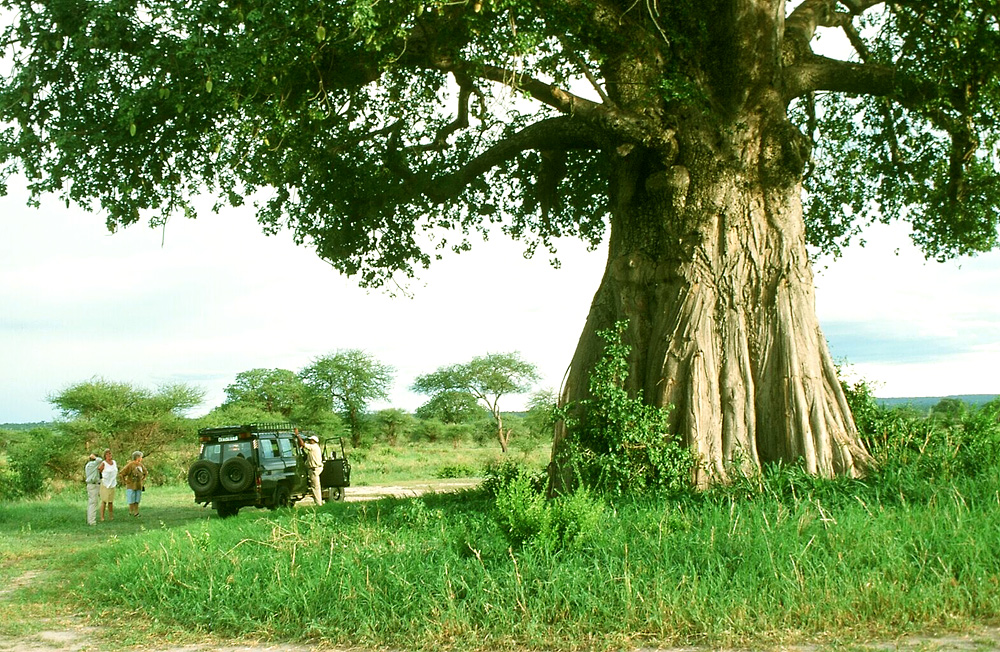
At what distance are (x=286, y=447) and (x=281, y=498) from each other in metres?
1.22

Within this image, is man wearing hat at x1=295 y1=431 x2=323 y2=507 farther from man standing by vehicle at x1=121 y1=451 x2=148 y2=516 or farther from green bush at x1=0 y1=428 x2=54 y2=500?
green bush at x1=0 y1=428 x2=54 y2=500

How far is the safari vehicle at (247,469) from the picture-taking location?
1711cm

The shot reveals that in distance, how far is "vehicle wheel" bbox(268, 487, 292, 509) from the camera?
17.8 metres

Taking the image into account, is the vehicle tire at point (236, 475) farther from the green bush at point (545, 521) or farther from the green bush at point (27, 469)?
the green bush at point (27, 469)

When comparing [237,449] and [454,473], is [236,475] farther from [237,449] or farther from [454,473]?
[454,473]

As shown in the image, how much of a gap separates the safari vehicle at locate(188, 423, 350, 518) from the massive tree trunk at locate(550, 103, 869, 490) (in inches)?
309

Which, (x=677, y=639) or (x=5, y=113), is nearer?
(x=677, y=639)

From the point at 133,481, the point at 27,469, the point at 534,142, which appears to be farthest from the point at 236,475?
the point at 27,469

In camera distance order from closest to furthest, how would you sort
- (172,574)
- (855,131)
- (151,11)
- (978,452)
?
(172,574) < (978,452) < (151,11) < (855,131)

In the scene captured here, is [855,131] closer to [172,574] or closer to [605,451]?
[605,451]

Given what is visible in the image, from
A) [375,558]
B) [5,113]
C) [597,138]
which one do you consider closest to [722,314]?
[597,138]

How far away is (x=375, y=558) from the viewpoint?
7664 millimetres

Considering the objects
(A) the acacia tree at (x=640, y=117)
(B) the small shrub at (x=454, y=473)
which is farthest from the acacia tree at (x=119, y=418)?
(A) the acacia tree at (x=640, y=117)

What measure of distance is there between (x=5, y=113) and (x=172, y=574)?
20.0 ft
